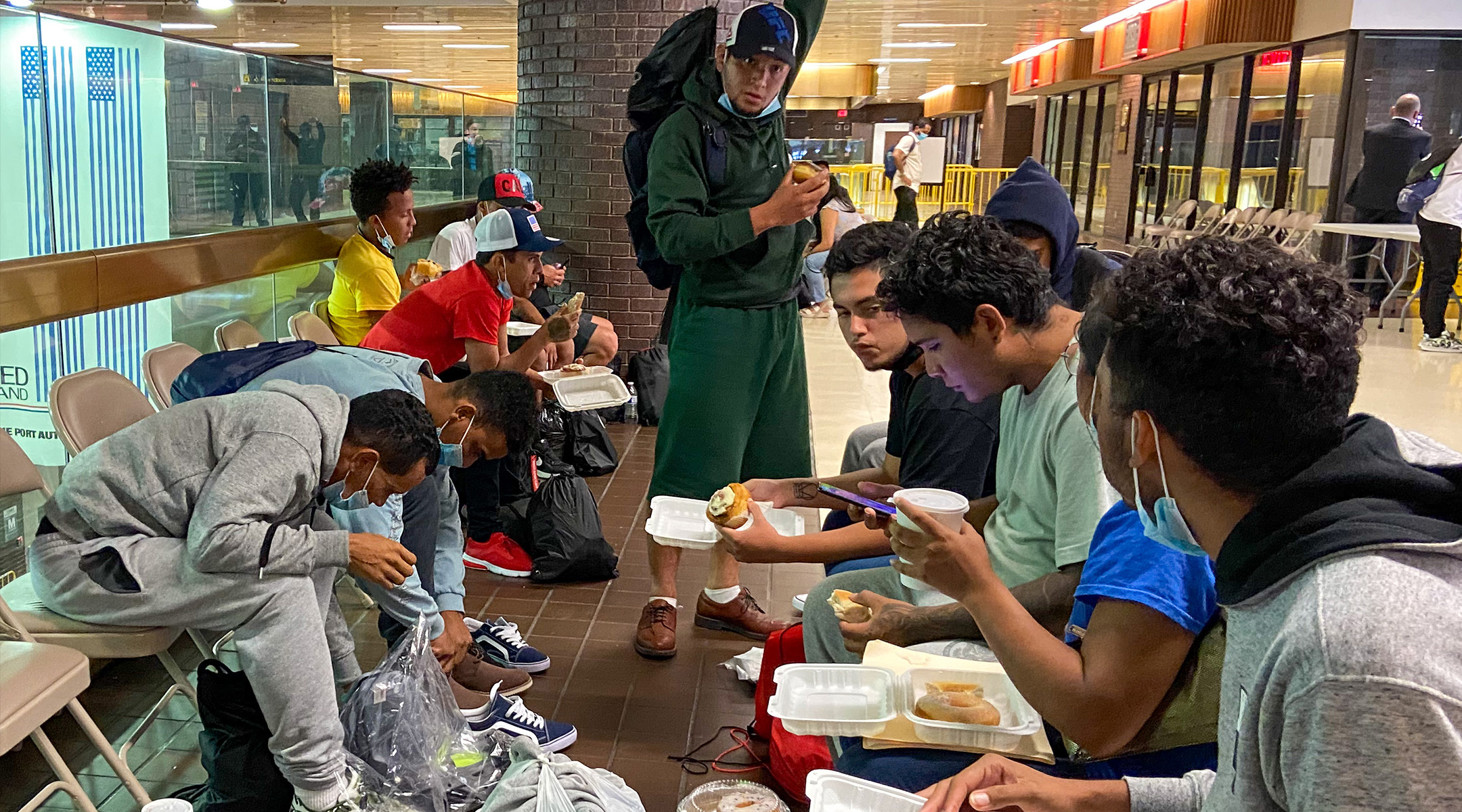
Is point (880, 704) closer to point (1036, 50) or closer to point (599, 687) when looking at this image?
point (599, 687)

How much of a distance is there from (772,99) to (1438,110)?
1158cm

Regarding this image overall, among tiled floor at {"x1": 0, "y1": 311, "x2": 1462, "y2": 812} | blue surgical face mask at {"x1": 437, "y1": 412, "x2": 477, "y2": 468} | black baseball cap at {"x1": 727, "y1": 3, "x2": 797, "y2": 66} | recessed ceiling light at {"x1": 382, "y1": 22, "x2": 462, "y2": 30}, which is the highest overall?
recessed ceiling light at {"x1": 382, "y1": 22, "x2": 462, "y2": 30}

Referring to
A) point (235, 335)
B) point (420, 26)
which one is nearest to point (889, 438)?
point (235, 335)

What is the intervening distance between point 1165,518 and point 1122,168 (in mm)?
20635

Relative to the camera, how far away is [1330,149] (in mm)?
12422

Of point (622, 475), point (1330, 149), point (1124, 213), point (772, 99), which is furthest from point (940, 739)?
point (1124, 213)

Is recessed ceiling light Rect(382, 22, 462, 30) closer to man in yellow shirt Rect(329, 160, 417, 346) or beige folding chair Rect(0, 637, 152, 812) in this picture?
man in yellow shirt Rect(329, 160, 417, 346)

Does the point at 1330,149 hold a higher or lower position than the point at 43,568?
higher

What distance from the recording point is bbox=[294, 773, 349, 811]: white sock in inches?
92.7

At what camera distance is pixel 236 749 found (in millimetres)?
2375

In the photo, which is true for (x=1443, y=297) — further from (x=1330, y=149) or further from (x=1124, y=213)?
(x=1124, y=213)

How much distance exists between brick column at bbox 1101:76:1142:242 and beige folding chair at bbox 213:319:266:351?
18.0 m

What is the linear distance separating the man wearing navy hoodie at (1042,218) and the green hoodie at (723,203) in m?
0.70

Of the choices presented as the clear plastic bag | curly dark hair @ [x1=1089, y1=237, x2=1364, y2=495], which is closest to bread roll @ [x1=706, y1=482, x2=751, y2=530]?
the clear plastic bag
